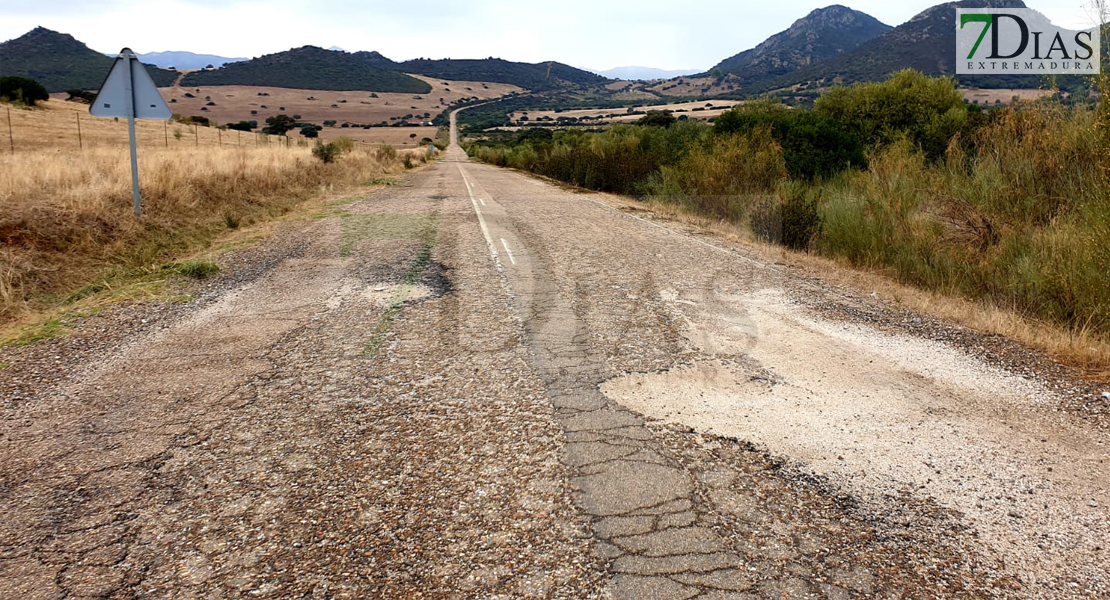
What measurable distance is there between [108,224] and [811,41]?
16260cm

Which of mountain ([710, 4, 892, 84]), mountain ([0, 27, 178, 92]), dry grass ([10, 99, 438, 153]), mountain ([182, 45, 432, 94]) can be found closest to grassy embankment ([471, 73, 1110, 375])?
dry grass ([10, 99, 438, 153])

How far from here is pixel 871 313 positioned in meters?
6.68

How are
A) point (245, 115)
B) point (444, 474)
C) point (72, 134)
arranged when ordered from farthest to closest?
point (245, 115), point (72, 134), point (444, 474)

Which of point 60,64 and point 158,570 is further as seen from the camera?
point 60,64

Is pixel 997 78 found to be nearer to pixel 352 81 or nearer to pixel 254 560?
pixel 254 560

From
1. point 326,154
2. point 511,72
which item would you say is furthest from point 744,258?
point 511,72

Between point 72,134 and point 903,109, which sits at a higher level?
point 903,109

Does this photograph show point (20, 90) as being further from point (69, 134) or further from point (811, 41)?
point (811, 41)

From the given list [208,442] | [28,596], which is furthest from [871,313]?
[28,596]

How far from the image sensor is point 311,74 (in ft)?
433

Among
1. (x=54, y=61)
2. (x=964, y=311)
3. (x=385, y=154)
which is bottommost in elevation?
(x=964, y=311)

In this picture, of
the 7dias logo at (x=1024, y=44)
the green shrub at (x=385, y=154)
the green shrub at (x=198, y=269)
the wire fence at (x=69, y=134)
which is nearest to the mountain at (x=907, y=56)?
the 7dias logo at (x=1024, y=44)

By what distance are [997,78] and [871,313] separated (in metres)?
76.1

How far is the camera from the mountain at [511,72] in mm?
175375
